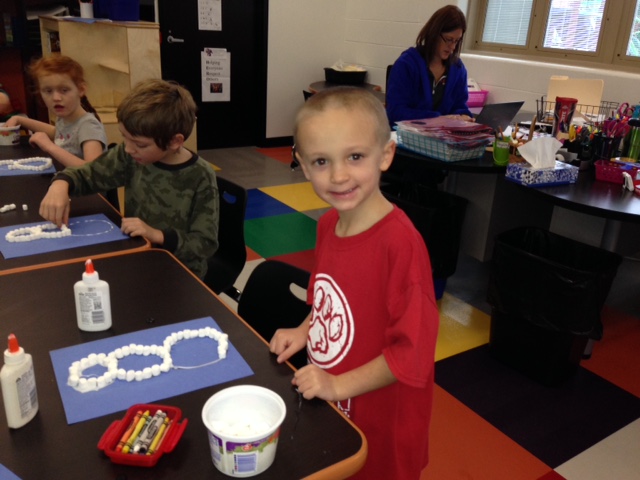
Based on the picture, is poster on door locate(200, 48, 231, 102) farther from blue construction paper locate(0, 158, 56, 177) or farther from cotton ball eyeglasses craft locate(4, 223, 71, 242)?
cotton ball eyeglasses craft locate(4, 223, 71, 242)

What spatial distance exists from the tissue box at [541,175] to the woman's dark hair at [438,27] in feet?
3.26

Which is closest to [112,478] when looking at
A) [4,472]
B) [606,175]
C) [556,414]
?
[4,472]

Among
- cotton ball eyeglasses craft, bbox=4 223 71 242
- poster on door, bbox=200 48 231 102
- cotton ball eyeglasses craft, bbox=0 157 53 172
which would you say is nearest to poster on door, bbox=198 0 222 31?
poster on door, bbox=200 48 231 102

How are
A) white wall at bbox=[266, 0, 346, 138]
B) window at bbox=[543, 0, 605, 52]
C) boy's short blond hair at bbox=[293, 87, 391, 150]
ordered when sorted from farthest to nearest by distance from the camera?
white wall at bbox=[266, 0, 346, 138], window at bbox=[543, 0, 605, 52], boy's short blond hair at bbox=[293, 87, 391, 150]

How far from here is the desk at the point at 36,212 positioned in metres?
1.43

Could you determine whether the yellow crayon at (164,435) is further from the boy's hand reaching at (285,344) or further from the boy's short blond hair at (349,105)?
the boy's short blond hair at (349,105)

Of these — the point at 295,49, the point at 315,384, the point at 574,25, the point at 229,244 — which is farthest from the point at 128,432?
the point at 295,49

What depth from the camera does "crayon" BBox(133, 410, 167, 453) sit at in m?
0.78

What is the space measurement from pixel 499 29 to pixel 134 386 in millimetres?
4916

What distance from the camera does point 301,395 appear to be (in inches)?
37.2

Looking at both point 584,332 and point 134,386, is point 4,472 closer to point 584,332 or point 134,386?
point 134,386

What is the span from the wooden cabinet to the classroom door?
137cm

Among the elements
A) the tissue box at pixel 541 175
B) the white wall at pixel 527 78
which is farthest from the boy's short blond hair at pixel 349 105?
the white wall at pixel 527 78

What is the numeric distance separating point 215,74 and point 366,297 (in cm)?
511
